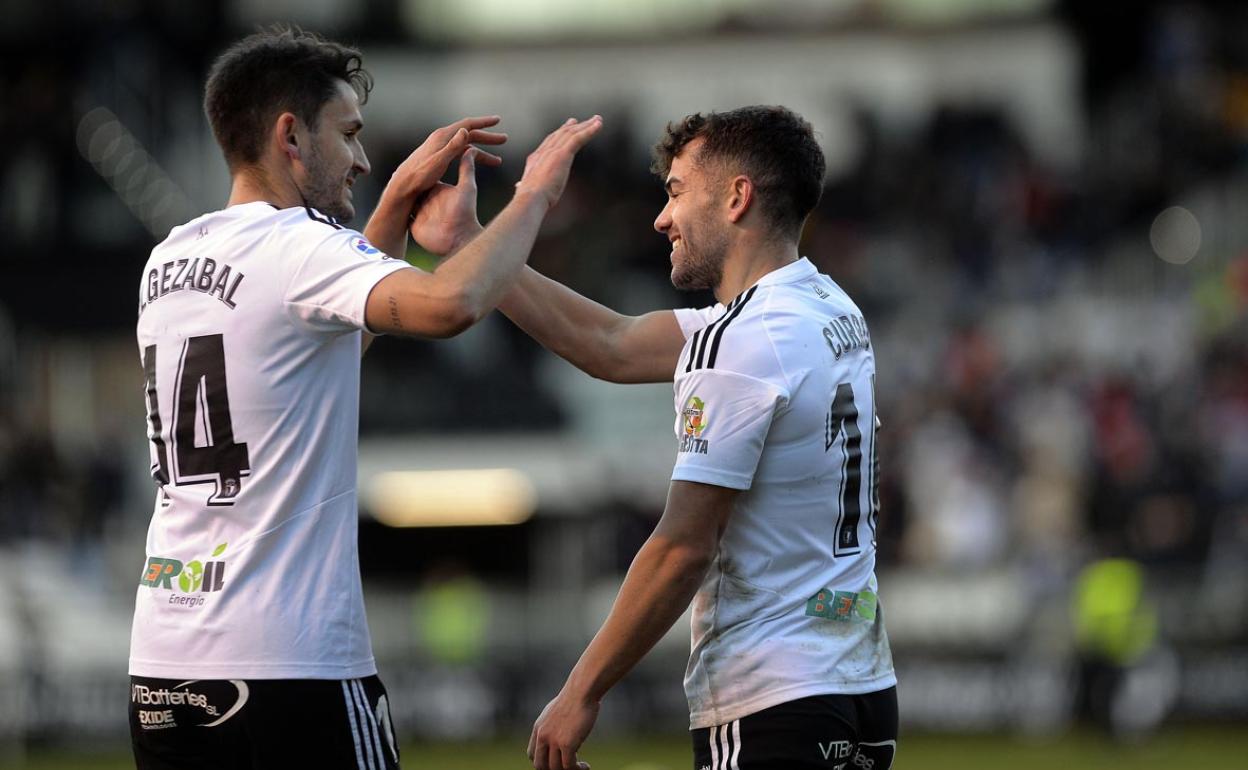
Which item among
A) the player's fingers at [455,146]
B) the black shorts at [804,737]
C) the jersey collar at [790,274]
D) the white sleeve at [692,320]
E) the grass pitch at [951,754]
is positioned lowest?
the grass pitch at [951,754]

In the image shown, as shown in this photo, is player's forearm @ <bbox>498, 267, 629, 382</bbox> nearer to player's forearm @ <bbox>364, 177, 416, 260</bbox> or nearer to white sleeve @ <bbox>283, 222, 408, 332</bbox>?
player's forearm @ <bbox>364, 177, 416, 260</bbox>

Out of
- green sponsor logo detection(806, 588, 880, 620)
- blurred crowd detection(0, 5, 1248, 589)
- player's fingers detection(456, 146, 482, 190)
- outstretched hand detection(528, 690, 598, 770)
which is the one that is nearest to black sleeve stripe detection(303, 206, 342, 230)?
player's fingers detection(456, 146, 482, 190)

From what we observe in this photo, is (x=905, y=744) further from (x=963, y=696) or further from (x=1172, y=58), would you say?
(x=1172, y=58)

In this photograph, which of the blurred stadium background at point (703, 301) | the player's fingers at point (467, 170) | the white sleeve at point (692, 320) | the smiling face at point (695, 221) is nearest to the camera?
the smiling face at point (695, 221)

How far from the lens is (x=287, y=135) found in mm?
4461

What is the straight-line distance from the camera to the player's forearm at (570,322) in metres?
5.46

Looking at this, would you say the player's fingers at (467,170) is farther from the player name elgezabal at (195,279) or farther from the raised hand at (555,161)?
the player name elgezabal at (195,279)

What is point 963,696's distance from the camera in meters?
17.2

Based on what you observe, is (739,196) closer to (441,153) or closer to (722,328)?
(722,328)

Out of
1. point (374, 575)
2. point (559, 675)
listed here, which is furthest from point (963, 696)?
point (374, 575)

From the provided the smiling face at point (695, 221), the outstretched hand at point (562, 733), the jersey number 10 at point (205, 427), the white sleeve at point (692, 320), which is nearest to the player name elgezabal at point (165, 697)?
the jersey number 10 at point (205, 427)

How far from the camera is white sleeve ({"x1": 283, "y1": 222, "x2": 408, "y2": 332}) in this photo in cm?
413

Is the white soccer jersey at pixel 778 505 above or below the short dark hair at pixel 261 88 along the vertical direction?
below

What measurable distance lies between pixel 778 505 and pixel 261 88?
163cm
